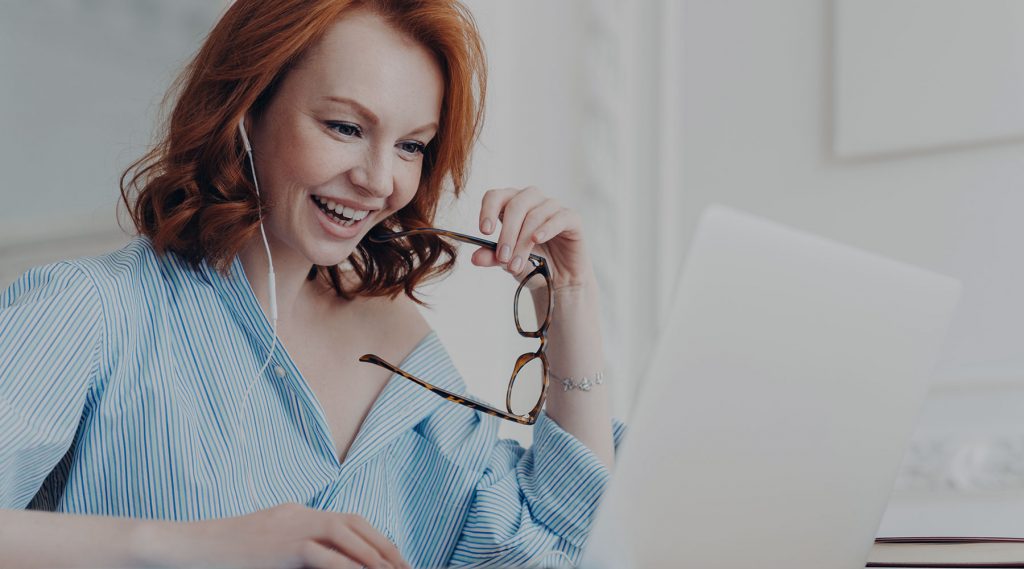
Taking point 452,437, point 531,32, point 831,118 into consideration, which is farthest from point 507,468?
point 531,32

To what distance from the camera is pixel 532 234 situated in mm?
1207

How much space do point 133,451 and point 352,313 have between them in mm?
385

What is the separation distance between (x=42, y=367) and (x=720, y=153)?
46.3 inches

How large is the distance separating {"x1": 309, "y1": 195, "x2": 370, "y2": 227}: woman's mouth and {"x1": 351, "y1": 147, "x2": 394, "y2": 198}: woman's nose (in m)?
0.04

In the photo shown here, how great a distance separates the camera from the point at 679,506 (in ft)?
2.06

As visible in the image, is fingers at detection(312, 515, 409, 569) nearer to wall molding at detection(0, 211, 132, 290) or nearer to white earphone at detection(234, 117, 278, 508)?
white earphone at detection(234, 117, 278, 508)

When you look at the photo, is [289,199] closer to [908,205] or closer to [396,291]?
[396,291]

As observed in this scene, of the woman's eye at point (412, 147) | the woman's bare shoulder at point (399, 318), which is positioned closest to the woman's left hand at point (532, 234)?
the woman's eye at point (412, 147)

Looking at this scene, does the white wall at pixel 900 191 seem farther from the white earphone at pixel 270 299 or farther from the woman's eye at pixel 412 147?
the white earphone at pixel 270 299

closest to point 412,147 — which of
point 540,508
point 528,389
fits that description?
point 540,508

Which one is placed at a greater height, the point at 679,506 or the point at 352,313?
the point at 679,506

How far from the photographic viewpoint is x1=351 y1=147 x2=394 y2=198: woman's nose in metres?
1.16

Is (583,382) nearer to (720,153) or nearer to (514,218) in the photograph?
(514,218)

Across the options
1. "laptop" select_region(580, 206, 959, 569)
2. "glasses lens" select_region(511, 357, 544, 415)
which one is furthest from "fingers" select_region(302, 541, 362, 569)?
"glasses lens" select_region(511, 357, 544, 415)
